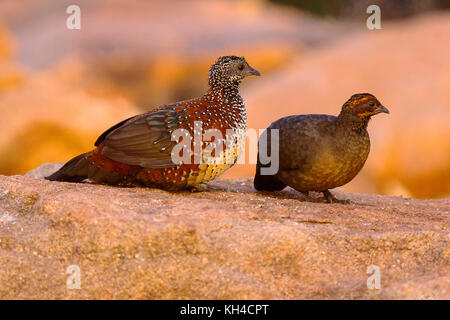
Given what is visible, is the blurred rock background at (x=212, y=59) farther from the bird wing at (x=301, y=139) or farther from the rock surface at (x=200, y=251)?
the rock surface at (x=200, y=251)

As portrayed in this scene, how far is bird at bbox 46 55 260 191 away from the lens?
5531 mm

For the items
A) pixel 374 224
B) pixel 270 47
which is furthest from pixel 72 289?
pixel 270 47

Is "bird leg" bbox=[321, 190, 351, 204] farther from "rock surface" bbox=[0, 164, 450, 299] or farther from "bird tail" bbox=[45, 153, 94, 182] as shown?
"bird tail" bbox=[45, 153, 94, 182]

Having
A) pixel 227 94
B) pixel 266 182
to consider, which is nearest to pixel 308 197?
pixel 266 182

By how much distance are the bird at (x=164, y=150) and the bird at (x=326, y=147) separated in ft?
1.40

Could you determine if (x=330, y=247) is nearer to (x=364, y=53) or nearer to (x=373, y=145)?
(x=373, y=145)

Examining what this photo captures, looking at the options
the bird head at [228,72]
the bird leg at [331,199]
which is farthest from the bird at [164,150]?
the bird leg at [331,199]

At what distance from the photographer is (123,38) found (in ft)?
58.6

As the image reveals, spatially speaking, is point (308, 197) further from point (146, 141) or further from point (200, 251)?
point (200, 251)

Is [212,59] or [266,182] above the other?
[212,59]

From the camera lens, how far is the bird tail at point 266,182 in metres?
6.27

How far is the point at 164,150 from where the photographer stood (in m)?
5.54

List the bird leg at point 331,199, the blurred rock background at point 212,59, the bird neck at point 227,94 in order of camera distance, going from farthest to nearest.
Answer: the blurred rock background at point 212,59, the bird leg at point 331,199, the bird neck at point 227,94

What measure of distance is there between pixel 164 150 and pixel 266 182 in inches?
45.7
